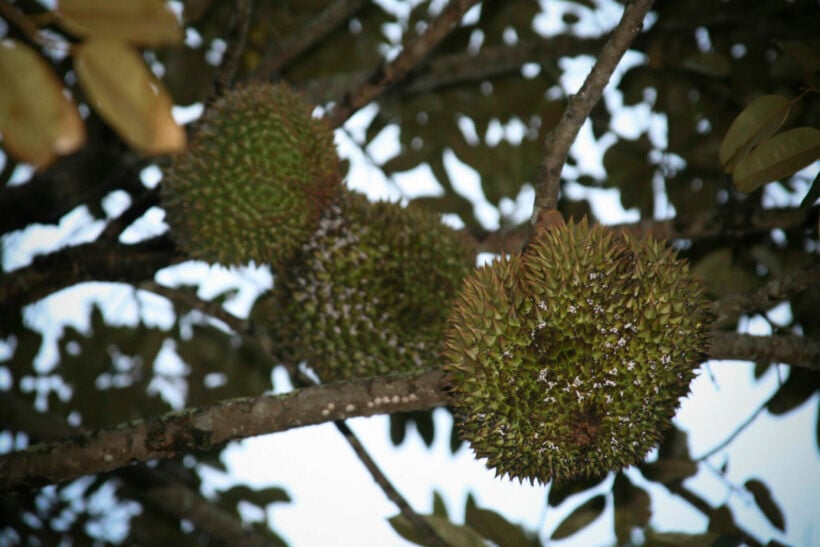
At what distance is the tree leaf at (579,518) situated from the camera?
252 centimetres

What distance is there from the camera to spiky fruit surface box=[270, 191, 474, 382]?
2.60m

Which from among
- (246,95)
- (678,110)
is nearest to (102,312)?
(246,95)

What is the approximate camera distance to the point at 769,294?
2057 millimetres

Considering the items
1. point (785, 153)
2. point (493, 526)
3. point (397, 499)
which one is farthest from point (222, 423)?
point (785, 153)

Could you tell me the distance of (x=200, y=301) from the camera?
2.79 metres

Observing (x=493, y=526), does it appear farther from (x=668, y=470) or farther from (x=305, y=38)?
(x=305, y=38)

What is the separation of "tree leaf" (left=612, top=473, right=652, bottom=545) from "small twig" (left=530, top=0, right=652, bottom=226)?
4.02ft

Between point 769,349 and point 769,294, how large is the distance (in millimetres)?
149

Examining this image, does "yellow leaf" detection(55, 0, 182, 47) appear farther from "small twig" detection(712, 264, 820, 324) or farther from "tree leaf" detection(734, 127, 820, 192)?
"small twig" detection(712, 264, 820, 324)

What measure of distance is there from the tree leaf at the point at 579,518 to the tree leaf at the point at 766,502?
1.83 ft

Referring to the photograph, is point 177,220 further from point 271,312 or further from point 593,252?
point 593,252

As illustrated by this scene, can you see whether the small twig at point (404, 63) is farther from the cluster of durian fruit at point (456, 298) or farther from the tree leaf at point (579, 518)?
the tree leaf at point (579, 518)

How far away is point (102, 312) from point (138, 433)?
107 inches

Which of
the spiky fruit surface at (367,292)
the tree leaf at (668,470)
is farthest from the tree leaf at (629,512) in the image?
the spiky fruit surface at (367,292)
